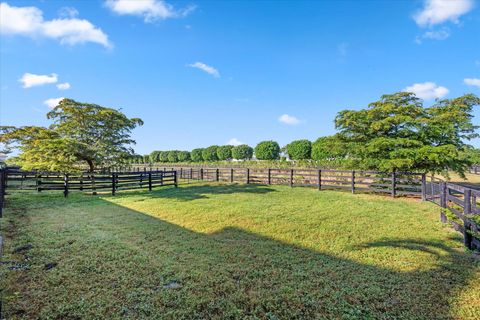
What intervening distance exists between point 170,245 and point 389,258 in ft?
12.5

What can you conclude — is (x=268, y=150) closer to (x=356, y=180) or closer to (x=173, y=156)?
(x=173, y=156)

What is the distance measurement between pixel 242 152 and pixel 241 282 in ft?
151

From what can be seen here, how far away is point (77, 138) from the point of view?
13.0 m

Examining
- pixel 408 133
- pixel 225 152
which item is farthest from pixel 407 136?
pixel 225 152

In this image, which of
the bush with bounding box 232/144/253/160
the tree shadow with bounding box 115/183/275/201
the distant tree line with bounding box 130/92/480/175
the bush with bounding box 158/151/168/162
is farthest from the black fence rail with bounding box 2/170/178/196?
the bush with bounding box 158/151/168/162

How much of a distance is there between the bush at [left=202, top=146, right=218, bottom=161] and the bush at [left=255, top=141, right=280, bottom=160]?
12.3 metres

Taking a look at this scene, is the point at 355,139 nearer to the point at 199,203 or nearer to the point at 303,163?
the point at 199,203

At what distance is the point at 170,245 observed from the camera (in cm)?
493

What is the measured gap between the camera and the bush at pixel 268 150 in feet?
144

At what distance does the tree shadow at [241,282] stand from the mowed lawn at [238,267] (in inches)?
0.6

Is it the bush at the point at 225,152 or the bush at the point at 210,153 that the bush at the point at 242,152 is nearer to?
the bush at the point at 225,152

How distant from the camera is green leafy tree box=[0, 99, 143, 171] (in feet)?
38.4

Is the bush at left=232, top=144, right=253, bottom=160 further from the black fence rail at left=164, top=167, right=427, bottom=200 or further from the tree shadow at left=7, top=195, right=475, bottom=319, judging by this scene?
the tree shadow at left=7, top=195, right=475, bottom=319

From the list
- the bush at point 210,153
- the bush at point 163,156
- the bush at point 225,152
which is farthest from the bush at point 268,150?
the bush at point 163,156
